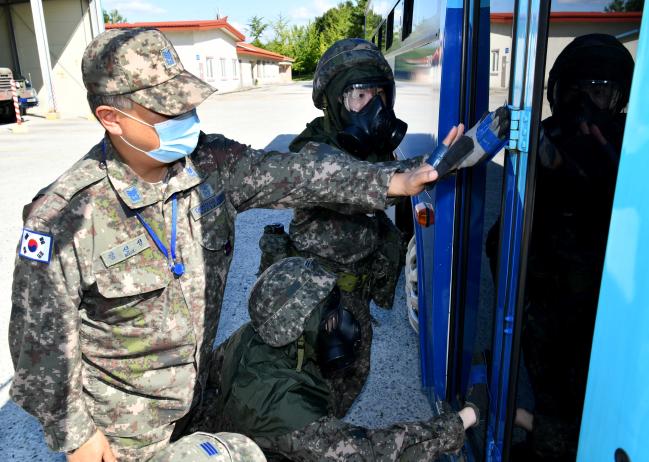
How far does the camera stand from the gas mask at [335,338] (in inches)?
83.5

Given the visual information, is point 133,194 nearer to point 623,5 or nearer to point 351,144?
point 351,144

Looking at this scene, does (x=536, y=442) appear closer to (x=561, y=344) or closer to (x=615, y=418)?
(x=561, y=344)

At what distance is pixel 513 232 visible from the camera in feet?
4.95

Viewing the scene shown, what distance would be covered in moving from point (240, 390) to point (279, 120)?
1446 centimetres

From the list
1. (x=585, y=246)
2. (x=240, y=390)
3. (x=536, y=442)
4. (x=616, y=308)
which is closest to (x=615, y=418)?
(x=616, y=308)

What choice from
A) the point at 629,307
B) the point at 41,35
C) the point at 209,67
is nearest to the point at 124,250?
the point at 629,307

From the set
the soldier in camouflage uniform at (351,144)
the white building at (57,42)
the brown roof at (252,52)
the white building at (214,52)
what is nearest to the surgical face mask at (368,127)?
the soldier in camouflage uniform at (351,144)

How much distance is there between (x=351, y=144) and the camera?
2.79m

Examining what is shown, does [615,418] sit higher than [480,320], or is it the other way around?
[615,418]

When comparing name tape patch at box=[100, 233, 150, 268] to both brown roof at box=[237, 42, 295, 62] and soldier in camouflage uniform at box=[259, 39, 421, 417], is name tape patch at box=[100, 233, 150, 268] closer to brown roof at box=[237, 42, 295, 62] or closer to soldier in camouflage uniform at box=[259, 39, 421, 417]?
soldier in camouflage uniform at box=[259, 39, 421, 417]

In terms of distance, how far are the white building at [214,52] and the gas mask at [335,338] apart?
25.9 metres

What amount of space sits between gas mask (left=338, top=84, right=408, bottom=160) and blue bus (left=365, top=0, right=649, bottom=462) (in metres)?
0.19

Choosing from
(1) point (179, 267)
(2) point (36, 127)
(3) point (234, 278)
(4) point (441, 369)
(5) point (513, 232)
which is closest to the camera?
(5) point (513, 232)

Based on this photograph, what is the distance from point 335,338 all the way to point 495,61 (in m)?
1.17
